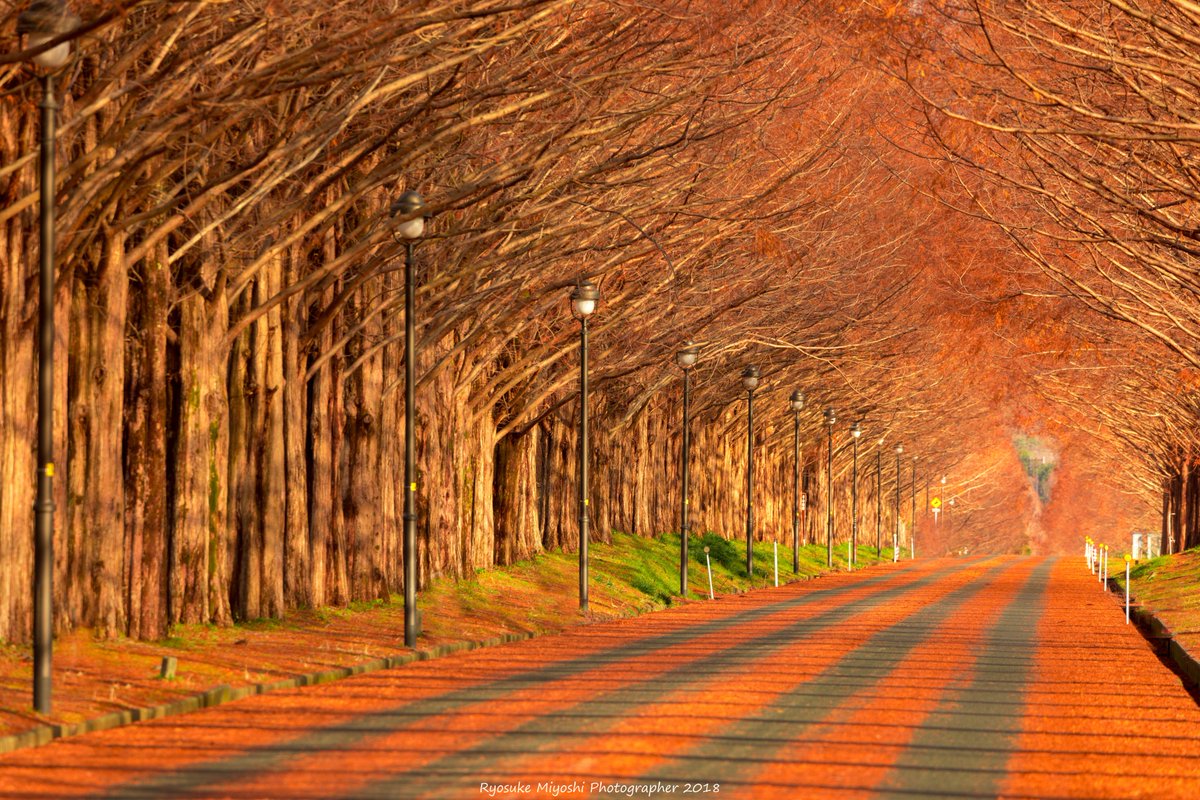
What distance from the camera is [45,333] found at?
46.8 ft

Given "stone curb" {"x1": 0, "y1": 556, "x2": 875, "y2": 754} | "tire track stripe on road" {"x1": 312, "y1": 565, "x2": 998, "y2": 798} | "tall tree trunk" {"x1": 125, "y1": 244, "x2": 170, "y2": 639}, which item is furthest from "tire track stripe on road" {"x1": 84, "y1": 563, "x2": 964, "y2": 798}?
"tall tree trunk" {"x1": 125, "y1": 244, "x2": 170, "y2": 639}

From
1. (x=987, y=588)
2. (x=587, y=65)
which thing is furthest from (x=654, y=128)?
(x=987, y=588)

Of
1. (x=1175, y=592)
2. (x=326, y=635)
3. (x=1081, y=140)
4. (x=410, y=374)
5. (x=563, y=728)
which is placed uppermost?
(x=1081, y=140)

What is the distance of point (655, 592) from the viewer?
37.5 metres

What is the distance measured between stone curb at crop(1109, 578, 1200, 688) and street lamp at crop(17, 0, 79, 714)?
13.0 meters

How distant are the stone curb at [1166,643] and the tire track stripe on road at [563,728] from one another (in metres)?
4.20

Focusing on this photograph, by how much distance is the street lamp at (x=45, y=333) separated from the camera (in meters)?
13.8

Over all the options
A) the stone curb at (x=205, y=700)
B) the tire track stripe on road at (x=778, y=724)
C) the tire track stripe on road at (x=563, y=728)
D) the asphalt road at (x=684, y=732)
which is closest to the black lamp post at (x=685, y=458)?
the tire track stripe on road at (x=563, y=728)

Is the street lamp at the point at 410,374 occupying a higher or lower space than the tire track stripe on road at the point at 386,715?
higher

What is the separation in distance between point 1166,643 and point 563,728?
16029mm

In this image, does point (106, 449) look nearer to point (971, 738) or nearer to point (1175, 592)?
point (971, 738)

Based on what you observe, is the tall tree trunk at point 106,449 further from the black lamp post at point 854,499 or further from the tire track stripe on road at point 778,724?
the black lamp post at point 854,499

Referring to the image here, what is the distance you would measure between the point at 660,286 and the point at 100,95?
1852cm

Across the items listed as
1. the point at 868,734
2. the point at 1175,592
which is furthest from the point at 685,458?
the point at 868,734
